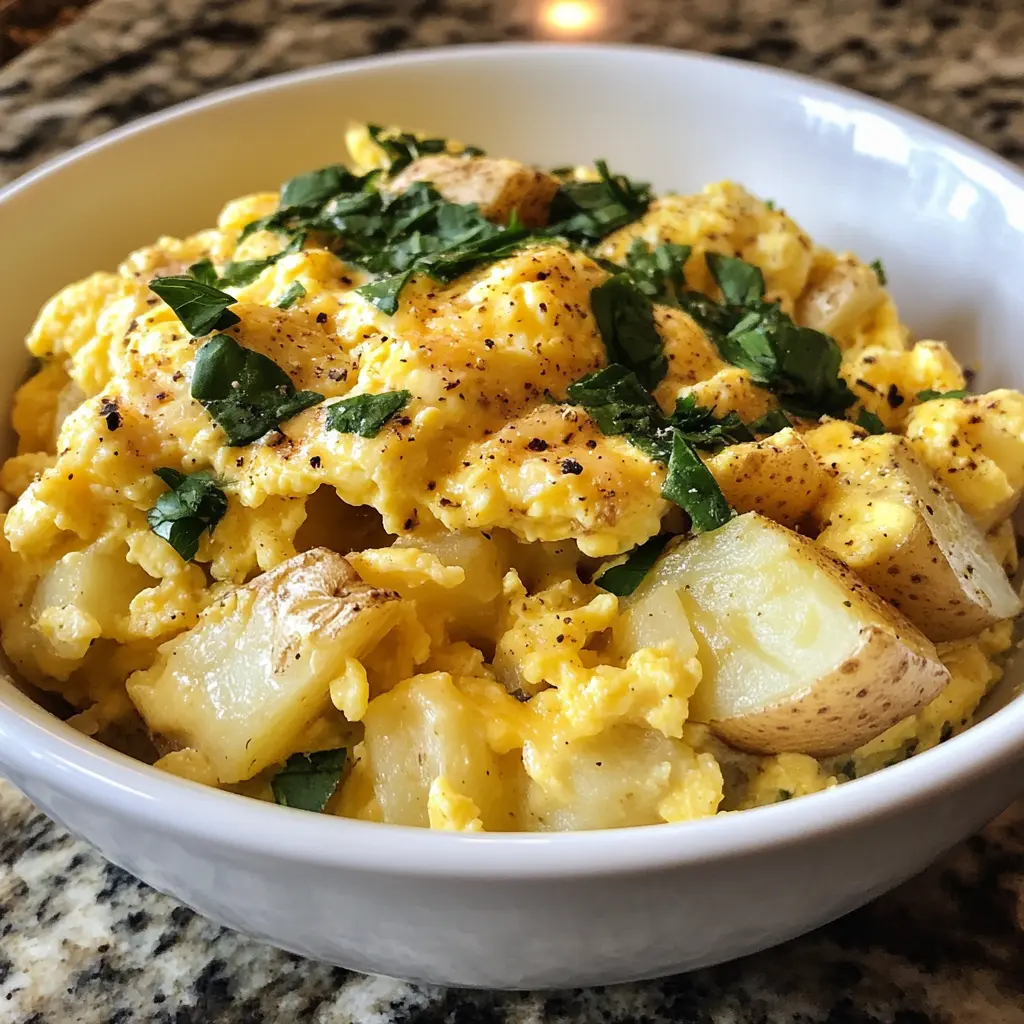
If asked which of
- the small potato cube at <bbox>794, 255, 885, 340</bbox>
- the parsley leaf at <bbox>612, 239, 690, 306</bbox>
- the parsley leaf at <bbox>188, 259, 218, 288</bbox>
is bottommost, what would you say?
the small potato cube at <bbox>794, 255, 885, 340</bbox>

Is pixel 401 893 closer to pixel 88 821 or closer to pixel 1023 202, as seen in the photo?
pixel 88 821

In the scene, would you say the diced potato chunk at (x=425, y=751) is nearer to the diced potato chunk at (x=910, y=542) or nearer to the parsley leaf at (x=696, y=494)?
the parsley leaf at (x=696, y=494)

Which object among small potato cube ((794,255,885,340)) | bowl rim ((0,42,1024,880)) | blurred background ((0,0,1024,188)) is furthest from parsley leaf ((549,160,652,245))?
blurred background ((0,0,1024,188))

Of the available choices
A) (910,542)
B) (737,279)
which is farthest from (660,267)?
(910,542)

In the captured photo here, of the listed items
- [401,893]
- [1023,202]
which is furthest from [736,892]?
[1023,202]

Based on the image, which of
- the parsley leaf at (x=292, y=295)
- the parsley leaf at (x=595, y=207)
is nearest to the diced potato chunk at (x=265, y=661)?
the parsley leaf at (x=292, y=295)

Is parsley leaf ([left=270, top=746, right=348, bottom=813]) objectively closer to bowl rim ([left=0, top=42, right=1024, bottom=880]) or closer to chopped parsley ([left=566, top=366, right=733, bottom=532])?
bowl rim ([left=0, top=42, right=1024, bottom=880])
